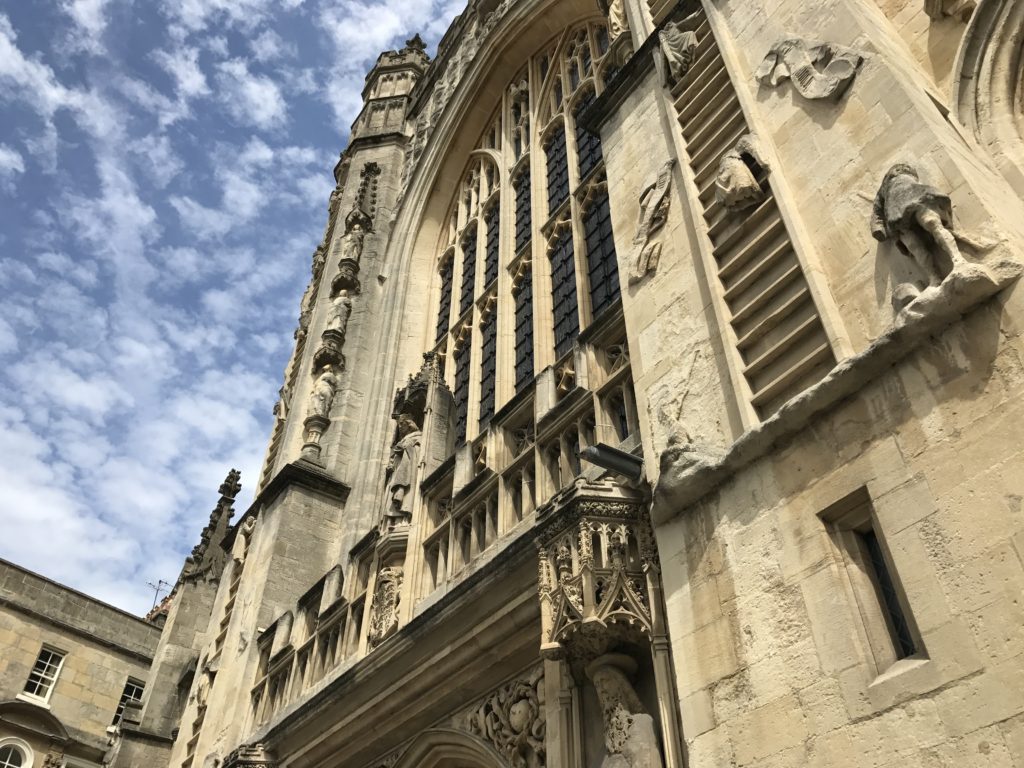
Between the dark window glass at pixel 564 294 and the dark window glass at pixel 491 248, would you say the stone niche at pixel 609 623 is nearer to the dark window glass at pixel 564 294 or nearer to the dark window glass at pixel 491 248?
the dark window glass at pixel 564 294

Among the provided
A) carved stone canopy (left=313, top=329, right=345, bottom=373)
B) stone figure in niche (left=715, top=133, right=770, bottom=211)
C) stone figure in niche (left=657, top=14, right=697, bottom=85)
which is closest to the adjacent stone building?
carved stone canopy (left=313, top=329, right=345, bottom=373)

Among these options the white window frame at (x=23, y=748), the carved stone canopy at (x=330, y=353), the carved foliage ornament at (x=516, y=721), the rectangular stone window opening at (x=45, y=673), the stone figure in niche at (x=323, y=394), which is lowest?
the carved foliage ornament at (x=516, y=721)

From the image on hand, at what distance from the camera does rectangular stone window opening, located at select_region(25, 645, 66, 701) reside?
19.5 metres

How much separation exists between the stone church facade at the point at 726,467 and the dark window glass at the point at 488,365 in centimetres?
8

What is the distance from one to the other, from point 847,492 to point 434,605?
397 centimetres

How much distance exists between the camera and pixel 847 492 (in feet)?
14.2

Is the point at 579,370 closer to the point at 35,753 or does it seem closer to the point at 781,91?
the point at 781,91

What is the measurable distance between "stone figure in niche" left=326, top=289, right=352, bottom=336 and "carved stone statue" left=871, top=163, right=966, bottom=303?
12.2 meters

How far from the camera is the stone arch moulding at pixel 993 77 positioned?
18.8ft

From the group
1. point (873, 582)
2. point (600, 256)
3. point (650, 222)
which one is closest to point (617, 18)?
point (600, 256)

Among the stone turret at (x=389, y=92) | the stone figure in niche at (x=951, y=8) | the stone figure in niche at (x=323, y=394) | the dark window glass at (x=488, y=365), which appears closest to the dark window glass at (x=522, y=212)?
the dark window glass at (x=488, y=365)

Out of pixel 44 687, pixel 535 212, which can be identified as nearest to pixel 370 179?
pixel 535 212

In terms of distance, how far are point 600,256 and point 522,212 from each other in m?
3.71

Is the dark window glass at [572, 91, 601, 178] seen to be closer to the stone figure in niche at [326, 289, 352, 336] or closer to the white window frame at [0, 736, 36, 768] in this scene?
the stone figure in niche at [326, 289, 352, 336]
